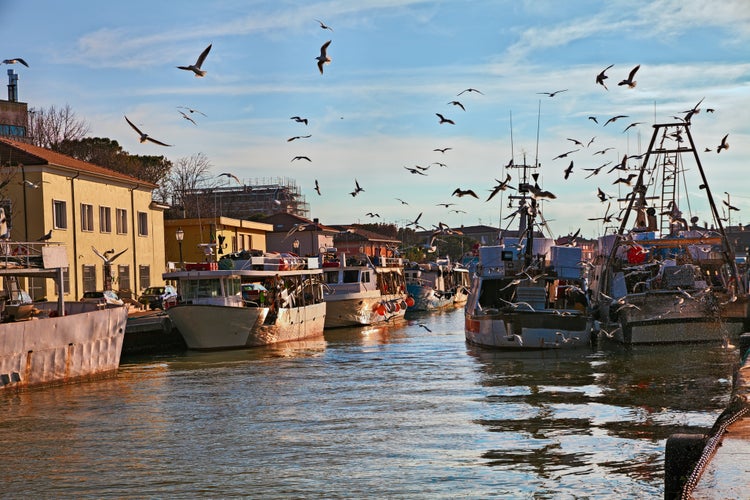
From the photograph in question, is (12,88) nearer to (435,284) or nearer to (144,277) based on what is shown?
(144,277)

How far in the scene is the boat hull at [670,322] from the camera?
3434 centimetres

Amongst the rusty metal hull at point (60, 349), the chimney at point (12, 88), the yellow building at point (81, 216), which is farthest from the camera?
the chimney at point (12, 88)

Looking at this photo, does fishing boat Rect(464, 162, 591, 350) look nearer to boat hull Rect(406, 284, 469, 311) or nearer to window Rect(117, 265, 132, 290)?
window Rect(117, 265, 132, 290)

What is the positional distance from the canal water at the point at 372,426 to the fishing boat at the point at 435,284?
41547 mm

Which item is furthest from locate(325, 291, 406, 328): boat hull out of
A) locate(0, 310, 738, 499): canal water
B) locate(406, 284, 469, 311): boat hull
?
locate(406, 284, 469, 311): boat hull

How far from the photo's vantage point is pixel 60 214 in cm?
4622

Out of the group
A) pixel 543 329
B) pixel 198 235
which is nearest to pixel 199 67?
pixel 543 329

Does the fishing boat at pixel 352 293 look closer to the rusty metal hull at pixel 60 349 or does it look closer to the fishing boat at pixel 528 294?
the fishing boat at pixel 528 294

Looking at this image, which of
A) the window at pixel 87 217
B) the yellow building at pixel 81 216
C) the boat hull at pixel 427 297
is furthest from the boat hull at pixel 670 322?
the boat hull at pixel 427 297

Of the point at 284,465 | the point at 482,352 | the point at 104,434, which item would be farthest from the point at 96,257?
the point at 284,465

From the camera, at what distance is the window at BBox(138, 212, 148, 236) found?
2144 inches

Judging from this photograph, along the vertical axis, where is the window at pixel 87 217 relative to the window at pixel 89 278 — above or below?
above

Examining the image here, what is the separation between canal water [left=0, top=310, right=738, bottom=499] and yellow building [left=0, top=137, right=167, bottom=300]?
13.6 meters

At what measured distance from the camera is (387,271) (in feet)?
213
